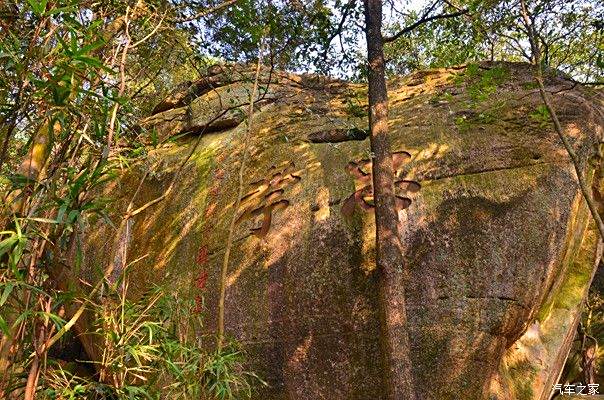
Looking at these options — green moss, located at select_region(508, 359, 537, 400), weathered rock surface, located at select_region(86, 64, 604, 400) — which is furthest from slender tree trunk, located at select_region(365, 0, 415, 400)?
green moss, located at select_region(508, 359, 537, 400)

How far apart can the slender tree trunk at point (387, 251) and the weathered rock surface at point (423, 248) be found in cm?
35

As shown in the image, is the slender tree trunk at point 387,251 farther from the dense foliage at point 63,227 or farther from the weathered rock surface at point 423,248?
the dense foliage at point 63,227

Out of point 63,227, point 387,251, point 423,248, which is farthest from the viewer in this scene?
point 423,248

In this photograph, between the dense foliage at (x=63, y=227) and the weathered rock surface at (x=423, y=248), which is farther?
the weathered rock surface at (x=423, y=248)

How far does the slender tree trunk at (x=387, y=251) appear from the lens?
409 centimetres

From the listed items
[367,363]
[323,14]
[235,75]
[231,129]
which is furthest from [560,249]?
[235,75]

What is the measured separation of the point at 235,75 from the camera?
8562 millimetres

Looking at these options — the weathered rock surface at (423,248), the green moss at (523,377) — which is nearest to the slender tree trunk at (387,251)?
the weathered rock surface at (423,248)

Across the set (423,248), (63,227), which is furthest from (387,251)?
(63,227)

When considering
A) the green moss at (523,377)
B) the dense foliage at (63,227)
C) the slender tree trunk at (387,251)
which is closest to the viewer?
the dense foliage at (63,227)

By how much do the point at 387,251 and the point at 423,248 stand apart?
1.64 ft

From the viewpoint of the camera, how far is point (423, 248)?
15.6 feet

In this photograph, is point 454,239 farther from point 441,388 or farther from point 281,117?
point 281,117

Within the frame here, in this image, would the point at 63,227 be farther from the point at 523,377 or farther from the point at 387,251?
the point at 523,377
